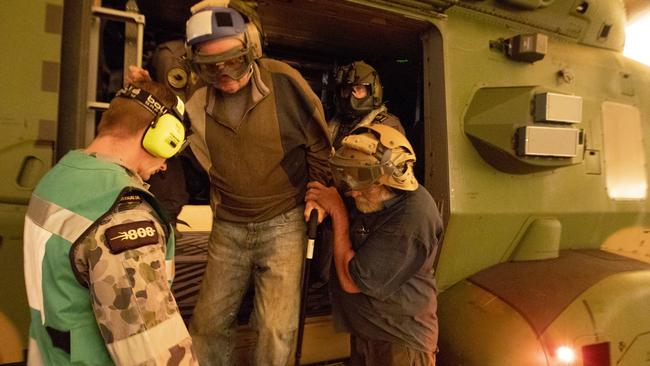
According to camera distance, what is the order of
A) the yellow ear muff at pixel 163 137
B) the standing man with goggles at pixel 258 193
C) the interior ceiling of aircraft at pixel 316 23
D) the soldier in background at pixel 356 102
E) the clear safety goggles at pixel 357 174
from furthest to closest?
the soldier in background at pixel 356 102 → the interior ceiling of aircraft at pixel 316 23 → the standing man with goggles at pixel 258 193 → the clear safety goggles at pixel 357 174 → the yellow ear muff at pixel 163 137

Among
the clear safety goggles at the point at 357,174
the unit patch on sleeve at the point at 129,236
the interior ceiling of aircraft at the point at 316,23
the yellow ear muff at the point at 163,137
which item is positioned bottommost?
the unit patch on sleeve at the point at 129,236

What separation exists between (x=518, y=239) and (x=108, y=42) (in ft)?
8.65

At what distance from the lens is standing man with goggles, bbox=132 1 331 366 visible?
2061 millimetres

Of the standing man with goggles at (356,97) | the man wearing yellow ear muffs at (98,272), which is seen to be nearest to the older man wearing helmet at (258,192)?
the man wearing yellow ear muffs at (98,272)

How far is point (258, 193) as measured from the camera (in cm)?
212

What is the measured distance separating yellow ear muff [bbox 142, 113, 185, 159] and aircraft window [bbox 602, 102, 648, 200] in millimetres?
2845

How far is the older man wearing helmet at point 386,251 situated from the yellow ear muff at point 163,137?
2.59 ft

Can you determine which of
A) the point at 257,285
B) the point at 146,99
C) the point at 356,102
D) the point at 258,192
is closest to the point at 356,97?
the point at 356,102

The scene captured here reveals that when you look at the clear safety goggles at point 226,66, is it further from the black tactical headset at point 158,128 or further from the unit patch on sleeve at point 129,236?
the unit patch on sleeve at point 129,236

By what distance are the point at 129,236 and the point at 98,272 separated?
0.11 meters

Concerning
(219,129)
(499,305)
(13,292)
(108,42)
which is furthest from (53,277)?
(499,305)

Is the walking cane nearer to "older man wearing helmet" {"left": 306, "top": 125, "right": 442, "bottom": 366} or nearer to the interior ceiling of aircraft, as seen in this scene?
Answer: "older man wearing helmet" {"left": 306, "top": 125, "right": 442, "bottom": 366}

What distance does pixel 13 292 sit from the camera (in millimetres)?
1630

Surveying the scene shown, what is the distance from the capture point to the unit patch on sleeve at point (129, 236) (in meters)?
1.09
